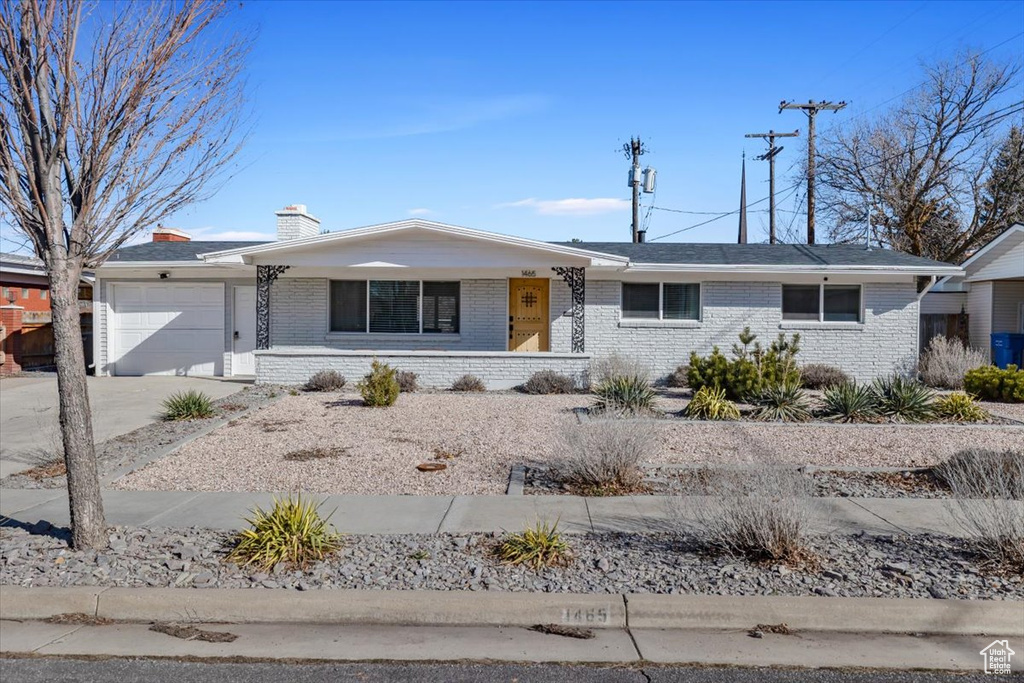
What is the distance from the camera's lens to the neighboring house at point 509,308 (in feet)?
62.4

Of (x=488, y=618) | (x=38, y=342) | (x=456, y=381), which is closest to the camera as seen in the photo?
(x=488, y=618)

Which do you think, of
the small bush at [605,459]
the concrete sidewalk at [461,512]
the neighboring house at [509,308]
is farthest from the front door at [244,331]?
the small bush at [605,459]

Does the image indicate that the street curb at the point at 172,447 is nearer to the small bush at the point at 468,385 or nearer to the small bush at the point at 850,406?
the small bush at the point at 468,385

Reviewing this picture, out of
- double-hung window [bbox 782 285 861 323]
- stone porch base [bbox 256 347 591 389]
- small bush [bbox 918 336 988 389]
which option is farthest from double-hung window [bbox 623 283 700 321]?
small bush [bbox 918 336 988 389]

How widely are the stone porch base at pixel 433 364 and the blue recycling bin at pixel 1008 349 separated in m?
11.2

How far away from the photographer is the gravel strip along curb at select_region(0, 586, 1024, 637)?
5.23 metres

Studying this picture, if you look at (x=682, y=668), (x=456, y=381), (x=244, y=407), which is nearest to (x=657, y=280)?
(x=456, y=381)

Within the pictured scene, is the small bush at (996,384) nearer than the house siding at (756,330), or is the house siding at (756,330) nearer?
the small bush at (996,384)

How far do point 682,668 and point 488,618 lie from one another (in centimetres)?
132

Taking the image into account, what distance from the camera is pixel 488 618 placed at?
535 centimetres

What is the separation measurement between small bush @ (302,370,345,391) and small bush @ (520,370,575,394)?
3.93m

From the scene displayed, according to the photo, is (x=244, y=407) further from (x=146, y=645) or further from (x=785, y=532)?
(x=785, y=532)

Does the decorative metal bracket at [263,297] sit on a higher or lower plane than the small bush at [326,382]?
higher

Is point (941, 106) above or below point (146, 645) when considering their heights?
above
